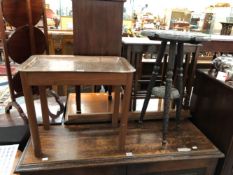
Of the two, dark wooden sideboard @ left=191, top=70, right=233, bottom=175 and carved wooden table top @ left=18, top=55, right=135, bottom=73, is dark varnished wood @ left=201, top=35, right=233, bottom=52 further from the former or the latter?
carved wooden table top @ left=18, top=55, right=135, bottom=73

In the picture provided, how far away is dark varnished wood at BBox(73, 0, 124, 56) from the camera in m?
1.26

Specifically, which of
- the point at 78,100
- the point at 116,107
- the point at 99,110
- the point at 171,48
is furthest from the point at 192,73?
the point at 78,100

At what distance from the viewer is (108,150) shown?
121cm

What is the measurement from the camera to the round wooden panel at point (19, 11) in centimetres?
145

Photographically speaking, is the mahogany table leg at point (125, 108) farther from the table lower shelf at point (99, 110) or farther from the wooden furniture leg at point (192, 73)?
the wooden furniture leg at point (192, 73)

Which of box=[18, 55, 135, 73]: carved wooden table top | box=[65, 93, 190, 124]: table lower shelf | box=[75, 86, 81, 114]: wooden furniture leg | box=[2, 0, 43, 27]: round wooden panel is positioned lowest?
box=[65, 93, 190, 124]: table lower shelf

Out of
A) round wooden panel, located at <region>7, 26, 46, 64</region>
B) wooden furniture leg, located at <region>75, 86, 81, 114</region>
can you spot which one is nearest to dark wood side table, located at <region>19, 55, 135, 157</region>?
wooden furniture leg, located at <region>75, 86, 81, 114</region>

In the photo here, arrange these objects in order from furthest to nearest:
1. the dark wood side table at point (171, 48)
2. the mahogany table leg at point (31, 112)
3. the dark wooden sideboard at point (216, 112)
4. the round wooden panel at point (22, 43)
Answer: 1. the round wooden panel at point (22, 43)
2. the dark wooden sideboard at point (216, 112)
3. the dark wood side table at point (171, 48)
4. the mahogany table leg at point (31, 112)

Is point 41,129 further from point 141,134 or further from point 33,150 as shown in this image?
point 141,134

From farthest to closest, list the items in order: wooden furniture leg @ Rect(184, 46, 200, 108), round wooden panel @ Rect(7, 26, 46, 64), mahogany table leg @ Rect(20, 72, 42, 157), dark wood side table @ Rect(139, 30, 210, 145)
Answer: round wooden panel @ Rect(7, 26, 46, 64), wooden furniture leg @ Rect(184, 46, 200, 108), dark wood side table @ Rect(139, 30, 210, 145), mahogany table leg @ Rect(20, 72, 42, 157)

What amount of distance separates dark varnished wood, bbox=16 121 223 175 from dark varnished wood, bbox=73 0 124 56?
1.79ft

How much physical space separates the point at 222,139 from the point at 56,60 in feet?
3.76

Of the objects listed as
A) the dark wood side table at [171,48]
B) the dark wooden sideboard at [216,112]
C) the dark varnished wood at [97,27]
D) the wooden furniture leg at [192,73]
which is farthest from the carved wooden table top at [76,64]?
the dark wooden sideboard at [216,112]

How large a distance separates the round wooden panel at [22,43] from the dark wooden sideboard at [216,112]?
4.14 ft
